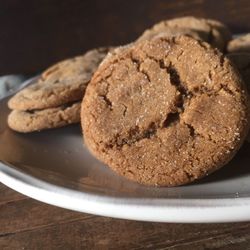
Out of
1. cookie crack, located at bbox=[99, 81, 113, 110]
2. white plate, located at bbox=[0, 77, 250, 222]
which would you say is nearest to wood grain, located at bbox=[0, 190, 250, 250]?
white plate, located at bbox=[0, 77, 250, 222]

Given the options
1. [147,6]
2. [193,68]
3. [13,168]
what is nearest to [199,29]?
[193,68]

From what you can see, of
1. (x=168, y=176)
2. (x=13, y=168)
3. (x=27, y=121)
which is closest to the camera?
(x=168, y=176)

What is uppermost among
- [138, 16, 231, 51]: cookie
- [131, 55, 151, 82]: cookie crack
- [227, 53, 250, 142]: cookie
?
[131, 55, 151, 82]: cookie crack

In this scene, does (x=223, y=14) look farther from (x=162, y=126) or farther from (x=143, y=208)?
(x=143, y=208)

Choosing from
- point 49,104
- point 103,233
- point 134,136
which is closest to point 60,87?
point 49,104

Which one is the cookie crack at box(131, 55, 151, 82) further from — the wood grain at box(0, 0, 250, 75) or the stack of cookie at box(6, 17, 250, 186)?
the wood grain at box(0, 0, 250, 75)

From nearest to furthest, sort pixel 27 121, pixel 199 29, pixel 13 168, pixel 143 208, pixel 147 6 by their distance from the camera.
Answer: pixel 143 208, pixel 13 168, pixel 27 121, pixel 199 29, pixel 147 6

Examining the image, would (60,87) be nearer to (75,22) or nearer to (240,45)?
(240,45)
